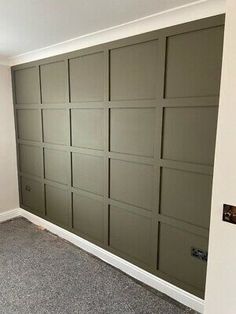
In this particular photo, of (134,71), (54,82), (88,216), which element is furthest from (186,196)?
(54,82)

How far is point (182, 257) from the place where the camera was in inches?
80.9

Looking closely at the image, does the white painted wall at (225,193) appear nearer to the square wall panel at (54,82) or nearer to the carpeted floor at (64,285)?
the carpeted floor at (64,285)

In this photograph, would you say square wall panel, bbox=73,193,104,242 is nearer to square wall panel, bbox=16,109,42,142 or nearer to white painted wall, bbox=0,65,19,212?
square wall panel, bbox=16,109,42,142

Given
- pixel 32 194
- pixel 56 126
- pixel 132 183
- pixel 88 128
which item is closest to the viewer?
pixel 132 183

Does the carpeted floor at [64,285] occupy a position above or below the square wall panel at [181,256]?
below

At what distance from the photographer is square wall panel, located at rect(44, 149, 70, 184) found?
293 cm

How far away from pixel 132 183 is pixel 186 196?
0.53 m

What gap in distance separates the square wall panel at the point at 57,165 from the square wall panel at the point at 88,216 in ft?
0.91

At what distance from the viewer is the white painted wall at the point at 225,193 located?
1.13 m

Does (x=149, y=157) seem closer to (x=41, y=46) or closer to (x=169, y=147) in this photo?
(x=169, y=147)

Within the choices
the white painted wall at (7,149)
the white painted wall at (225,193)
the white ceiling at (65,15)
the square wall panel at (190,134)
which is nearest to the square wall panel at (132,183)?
the square wall panel at (190,134)

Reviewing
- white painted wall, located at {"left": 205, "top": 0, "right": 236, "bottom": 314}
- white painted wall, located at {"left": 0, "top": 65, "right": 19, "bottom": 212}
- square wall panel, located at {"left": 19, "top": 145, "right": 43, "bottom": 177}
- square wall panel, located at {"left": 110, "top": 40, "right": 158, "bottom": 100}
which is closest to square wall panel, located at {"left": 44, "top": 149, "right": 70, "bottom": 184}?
square wall panel, located at {"left": 19, "top": 145, "right": 43, "bottom": 177}

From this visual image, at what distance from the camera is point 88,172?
269 centimetres

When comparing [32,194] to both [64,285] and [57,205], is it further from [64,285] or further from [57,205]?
[64,285]
